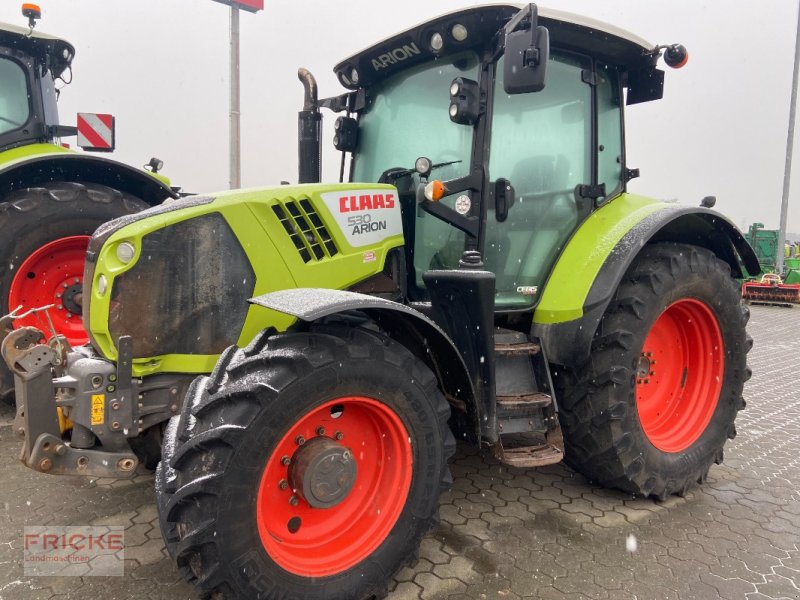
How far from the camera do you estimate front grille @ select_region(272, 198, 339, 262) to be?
2.53 m

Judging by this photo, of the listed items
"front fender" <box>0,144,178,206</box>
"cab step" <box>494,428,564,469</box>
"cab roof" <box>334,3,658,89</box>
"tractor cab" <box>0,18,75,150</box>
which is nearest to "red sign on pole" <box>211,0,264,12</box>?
"tractor cab" <box>0,18,75,150</box>

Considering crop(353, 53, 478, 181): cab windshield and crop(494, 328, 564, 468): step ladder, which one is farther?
crop(353, 53, 478, 181): cab windshield

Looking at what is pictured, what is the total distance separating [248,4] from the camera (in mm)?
6984

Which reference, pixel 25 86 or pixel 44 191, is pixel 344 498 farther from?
pixel 25 86

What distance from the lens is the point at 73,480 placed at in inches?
123

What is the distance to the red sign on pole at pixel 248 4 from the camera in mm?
6895

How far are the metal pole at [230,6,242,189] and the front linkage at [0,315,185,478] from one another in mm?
4996

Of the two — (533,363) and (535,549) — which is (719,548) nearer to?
(535,549)

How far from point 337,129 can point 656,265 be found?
6.42ft

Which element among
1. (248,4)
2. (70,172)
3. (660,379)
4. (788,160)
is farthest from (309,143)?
(788,160)

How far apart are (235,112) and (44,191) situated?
3394 mm

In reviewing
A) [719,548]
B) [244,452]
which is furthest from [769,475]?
[244,452]

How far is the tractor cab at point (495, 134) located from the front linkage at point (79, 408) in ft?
4.59

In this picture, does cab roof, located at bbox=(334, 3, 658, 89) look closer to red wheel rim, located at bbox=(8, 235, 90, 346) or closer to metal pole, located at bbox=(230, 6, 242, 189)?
red wheel rim, located at bbox=(8, 235, 90, 346)
